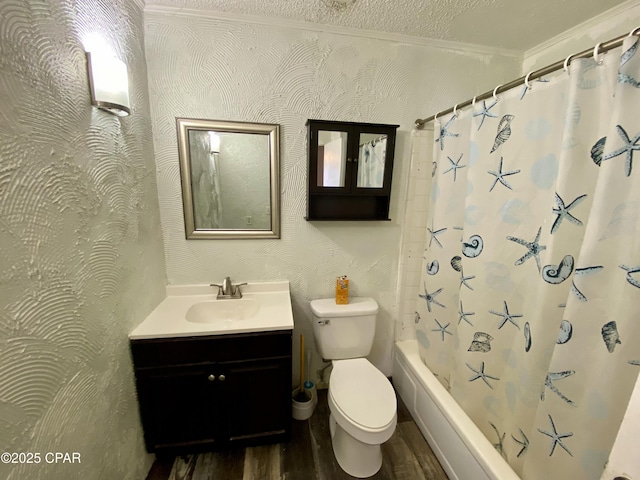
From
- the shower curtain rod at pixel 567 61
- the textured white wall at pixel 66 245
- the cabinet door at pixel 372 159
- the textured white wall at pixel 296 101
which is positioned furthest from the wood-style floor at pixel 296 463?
the shower curtain rod at pixel 567 61

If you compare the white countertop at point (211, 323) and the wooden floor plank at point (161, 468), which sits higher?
the white countertop at point (211, 323)

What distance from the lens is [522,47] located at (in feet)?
5.18

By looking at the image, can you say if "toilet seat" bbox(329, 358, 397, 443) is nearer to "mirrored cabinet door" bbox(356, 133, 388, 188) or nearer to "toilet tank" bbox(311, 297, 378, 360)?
"toilet tank" bbox(311, 297, 378, 360)

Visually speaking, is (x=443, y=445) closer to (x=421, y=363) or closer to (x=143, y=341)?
(x=421, y=363)

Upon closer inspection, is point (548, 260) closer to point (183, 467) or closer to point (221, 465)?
point (221, 465)

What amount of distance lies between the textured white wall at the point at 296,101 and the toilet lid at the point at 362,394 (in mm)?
387

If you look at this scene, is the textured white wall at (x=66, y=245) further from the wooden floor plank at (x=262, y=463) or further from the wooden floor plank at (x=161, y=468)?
the wooden floor plank at (x=262, y=463)

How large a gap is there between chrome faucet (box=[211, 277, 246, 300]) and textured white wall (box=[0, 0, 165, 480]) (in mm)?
413

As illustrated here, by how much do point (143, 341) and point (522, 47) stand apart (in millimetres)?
2707

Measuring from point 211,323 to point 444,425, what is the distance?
1.35 metres

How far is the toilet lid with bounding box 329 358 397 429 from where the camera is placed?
117 cm

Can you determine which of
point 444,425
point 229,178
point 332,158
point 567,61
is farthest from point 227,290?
point 567,61

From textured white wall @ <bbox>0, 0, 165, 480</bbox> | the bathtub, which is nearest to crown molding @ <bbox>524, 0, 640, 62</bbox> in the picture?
the bathtub

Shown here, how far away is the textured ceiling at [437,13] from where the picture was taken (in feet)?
4.01
